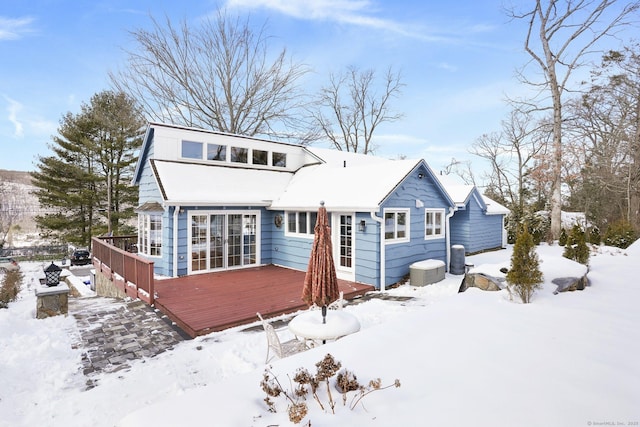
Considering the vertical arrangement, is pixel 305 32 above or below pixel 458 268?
above

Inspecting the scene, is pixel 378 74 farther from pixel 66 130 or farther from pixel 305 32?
pixel 66 130

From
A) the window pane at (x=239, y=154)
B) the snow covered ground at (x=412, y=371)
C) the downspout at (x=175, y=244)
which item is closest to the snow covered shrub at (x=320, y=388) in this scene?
the snow covered ground at (x=412, y=371)

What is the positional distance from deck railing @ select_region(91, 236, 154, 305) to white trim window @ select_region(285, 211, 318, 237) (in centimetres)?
466

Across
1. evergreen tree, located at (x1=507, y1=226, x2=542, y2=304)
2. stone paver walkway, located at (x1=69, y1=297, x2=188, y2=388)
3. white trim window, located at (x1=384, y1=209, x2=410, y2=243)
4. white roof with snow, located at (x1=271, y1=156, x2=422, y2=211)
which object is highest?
white roof with snow, located at (x1=271, y1=156, x2=422, y2=211)

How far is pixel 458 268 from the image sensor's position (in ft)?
35.0

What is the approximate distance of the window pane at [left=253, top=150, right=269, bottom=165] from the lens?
13.1 m

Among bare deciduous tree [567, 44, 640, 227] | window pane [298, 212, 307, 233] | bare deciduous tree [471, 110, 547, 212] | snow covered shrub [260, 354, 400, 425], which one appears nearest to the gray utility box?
window pane [298, 212, 307, 233]

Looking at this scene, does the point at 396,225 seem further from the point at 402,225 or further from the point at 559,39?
the point at 559,39

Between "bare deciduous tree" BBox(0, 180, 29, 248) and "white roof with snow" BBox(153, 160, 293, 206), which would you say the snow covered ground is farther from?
A: "bare deciduous tree" BBox(0, 180, 29, 248)

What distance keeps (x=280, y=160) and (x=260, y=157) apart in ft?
3.18

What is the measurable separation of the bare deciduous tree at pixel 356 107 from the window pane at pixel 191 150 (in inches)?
654

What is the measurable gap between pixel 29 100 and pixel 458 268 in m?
21.9

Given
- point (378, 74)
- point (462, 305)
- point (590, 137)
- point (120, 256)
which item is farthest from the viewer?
point (378, 74)

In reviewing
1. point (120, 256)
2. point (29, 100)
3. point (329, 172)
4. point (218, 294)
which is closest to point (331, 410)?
point (218, 294)
